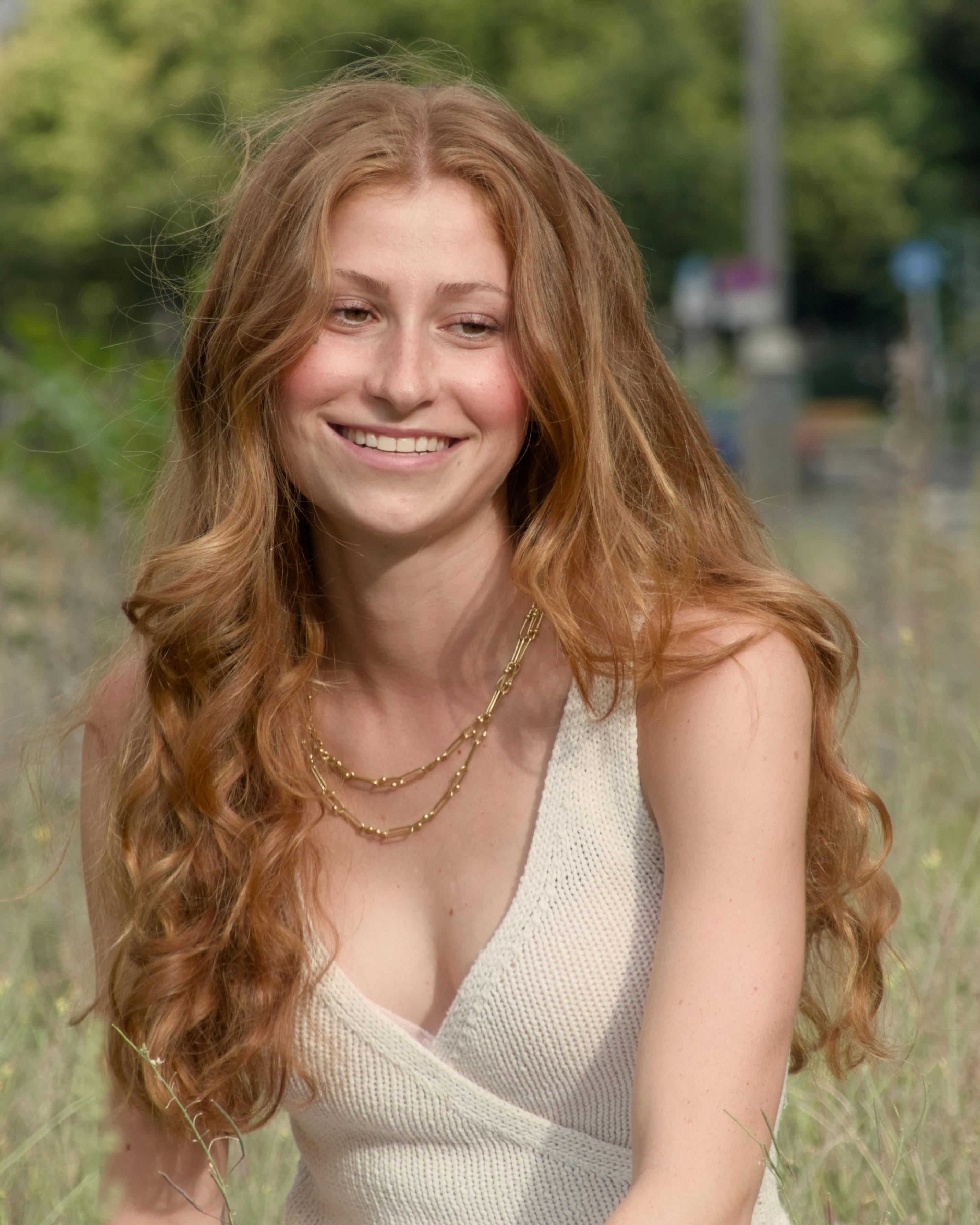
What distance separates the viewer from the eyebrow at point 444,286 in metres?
1.86

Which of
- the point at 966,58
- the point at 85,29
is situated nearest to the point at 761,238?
the point at 85,29

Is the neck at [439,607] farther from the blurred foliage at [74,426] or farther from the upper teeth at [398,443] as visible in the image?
the blurred foliage at [74,426]

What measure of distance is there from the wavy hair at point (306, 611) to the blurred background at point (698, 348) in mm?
184

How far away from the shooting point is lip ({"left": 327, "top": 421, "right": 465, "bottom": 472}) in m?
1.87

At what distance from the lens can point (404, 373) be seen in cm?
184

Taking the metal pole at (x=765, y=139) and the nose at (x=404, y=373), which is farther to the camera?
the metal pole at (x=765, y=139)

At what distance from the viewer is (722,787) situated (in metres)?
1.67

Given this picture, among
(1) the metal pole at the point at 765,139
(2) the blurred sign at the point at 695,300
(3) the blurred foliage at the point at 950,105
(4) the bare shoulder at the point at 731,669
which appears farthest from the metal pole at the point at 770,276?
(3) the blurred foliage at the point at 950,105

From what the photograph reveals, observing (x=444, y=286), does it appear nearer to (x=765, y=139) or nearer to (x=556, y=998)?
(x=556, y=998)

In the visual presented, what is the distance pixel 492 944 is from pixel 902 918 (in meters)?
1.27

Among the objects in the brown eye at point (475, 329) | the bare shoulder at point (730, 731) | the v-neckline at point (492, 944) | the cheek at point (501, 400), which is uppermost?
the brown eye at point (475, 329)

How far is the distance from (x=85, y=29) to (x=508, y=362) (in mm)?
21192

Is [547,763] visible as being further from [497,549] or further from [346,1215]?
[346,1215]

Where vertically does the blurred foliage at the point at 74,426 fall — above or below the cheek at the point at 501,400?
below
